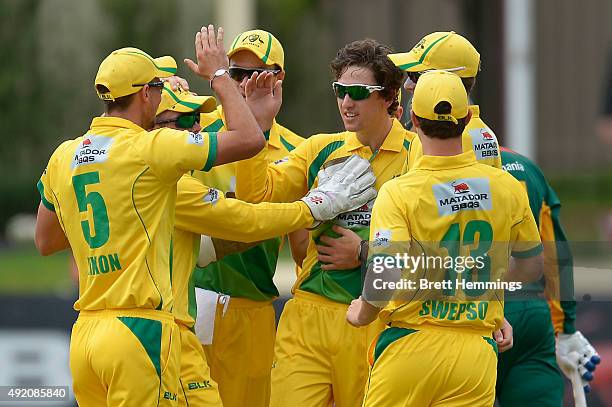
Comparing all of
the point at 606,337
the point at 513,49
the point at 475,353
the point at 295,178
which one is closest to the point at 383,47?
the point at 295,178

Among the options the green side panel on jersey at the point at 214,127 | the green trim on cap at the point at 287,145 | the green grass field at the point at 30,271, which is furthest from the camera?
the green grass field at the point at 30,271

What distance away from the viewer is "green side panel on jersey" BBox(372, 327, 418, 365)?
4.98 meters

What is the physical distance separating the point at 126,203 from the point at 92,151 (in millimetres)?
275

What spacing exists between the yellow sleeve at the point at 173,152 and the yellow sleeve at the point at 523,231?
1287 mm

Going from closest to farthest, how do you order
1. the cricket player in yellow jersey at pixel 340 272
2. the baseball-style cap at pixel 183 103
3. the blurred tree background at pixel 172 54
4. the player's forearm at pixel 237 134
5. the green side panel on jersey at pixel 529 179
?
the player's forearm at pixel 237 134, the baseball-style cap at pixel 183 103, the cricket player in yellow jersey at pixel 340 272, the green side panel on jersey at pixel 529 179, the blurred tree background at pixel 172 54

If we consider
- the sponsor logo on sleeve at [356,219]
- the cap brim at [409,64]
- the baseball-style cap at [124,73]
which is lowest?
the sponsor logo on sleeve at [356,219]

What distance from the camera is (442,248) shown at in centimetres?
486

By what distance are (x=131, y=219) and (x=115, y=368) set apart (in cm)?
62

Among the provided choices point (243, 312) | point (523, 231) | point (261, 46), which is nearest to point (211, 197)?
point (261, 46)

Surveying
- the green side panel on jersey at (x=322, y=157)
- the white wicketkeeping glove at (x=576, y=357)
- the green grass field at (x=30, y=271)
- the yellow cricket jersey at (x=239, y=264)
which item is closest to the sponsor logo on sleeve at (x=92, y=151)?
the yellow cricket jersey at (x=239, y=264)

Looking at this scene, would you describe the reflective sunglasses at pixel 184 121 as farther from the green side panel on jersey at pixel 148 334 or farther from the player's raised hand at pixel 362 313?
the player's raised hand at pixel 362 313

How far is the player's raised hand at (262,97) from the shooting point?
19.4ft

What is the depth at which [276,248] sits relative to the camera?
6418mm

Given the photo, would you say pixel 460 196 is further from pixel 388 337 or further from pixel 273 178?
pixel 273 178
